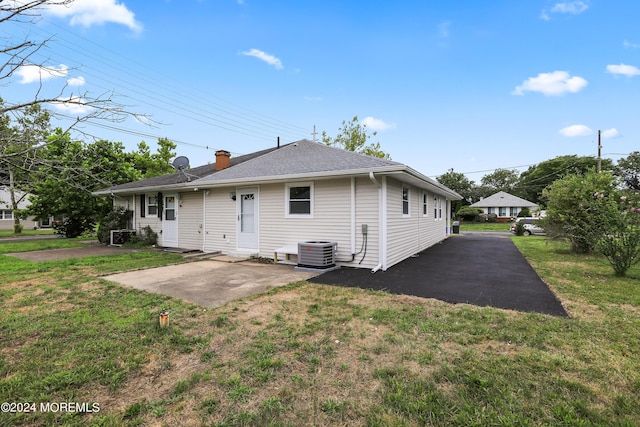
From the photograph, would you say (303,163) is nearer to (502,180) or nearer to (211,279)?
(211,279)

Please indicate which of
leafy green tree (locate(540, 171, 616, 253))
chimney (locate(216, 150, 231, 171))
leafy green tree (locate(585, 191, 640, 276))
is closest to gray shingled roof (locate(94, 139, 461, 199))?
chimney (locate(216, 150, 231, 171))

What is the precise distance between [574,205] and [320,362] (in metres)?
12.8

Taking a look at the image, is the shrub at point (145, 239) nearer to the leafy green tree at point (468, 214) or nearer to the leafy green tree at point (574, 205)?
the leafy green tree at point (574, 205)

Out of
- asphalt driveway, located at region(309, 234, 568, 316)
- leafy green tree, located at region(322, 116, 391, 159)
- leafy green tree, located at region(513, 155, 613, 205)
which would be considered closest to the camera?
asphalt driveway, located at region(309, 234, 568, 316)

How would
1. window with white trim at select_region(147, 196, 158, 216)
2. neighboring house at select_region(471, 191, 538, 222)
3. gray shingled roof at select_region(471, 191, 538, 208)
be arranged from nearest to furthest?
window with white trim at select_region(147, 196, 158, 216), neighboring house at select_region(471, 191, 538, 222), gray shingled roof at select_region(471, 191, 538, 208)

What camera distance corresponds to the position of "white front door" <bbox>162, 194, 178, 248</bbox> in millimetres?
11516

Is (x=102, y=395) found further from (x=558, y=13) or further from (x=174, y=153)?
(x=174, y=153)

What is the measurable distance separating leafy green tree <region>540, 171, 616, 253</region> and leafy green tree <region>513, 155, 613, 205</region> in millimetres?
34537

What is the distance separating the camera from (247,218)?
30.8 ft

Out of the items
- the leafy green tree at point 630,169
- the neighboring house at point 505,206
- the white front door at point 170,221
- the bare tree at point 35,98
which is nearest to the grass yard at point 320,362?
the bare tree at point 35,98

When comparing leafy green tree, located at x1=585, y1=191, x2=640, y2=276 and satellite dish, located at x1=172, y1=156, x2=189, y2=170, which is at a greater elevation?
satellite dish, located at x1=172, y1=156, x2=189, y2=170

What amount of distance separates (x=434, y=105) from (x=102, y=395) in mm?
17718

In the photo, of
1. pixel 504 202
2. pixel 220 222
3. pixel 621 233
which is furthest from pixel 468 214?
pixel 220 222

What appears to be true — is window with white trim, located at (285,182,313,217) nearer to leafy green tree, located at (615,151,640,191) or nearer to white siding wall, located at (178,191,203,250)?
white siding wall, located at (178,191,203,250)
